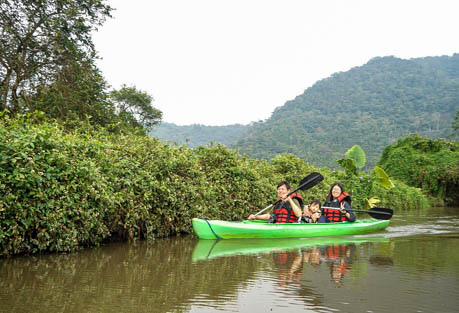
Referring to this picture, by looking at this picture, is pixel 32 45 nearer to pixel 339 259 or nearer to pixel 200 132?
pixel 339 259

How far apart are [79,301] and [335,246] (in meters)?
5.55

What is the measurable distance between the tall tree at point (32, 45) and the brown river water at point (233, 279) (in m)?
8.71

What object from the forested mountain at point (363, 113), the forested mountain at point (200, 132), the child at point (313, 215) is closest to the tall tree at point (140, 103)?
the forested mountain at point (363, 113)

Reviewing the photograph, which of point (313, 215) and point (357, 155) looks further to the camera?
point (357, 155)

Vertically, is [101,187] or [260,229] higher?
[101,187]

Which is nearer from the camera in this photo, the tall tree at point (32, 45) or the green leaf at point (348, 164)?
the tall tree at point (32, 45)

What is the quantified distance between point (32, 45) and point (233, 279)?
12.1 metres

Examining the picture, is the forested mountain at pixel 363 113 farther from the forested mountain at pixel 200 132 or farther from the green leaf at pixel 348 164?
the green leaf at pixel 348 164

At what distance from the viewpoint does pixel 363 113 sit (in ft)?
232

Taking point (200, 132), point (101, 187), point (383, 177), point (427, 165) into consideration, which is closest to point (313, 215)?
point (101, 187)

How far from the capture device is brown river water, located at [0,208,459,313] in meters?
4.04

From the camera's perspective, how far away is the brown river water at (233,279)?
13.2 ft

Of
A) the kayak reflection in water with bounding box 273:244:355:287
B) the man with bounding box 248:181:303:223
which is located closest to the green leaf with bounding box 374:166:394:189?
the man with bounding box 248:181:303:223

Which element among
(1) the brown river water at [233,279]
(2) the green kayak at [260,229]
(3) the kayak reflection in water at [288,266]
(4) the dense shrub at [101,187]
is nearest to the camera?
(1) the brown river water at [233,279]
